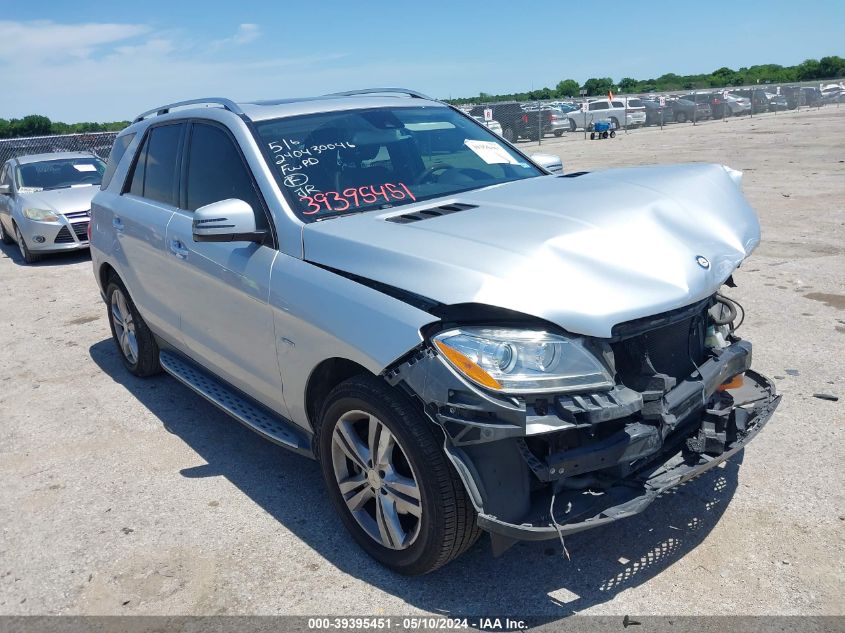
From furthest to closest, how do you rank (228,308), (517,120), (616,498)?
(517,120) < (228,308) < (616,498)

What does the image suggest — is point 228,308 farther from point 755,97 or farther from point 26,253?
point 755,97

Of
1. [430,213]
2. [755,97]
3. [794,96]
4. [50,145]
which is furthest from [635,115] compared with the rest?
[430,213]

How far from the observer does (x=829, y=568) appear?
3.00 metres

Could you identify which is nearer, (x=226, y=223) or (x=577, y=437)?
(x=577, y=437)

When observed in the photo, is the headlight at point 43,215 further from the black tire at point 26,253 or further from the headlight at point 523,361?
the headlight at point 523,361

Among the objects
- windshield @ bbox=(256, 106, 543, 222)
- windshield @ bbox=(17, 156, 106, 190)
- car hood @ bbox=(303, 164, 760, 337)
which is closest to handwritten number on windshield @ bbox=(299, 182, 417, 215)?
windshield @ bbox=(256, 106, 543, 222)

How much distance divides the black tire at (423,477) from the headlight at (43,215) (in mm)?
9717

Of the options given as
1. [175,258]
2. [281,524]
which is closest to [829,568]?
[281,524]

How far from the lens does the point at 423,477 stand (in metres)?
2.78

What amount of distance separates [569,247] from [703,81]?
86529mm

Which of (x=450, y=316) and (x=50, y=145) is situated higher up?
(x=50, y=145)

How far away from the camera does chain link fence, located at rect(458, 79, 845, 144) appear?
3145 centimetres

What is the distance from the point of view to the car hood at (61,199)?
444 inches

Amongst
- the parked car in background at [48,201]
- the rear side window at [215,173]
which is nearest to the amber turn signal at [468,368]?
the rear side window at [215,173]
